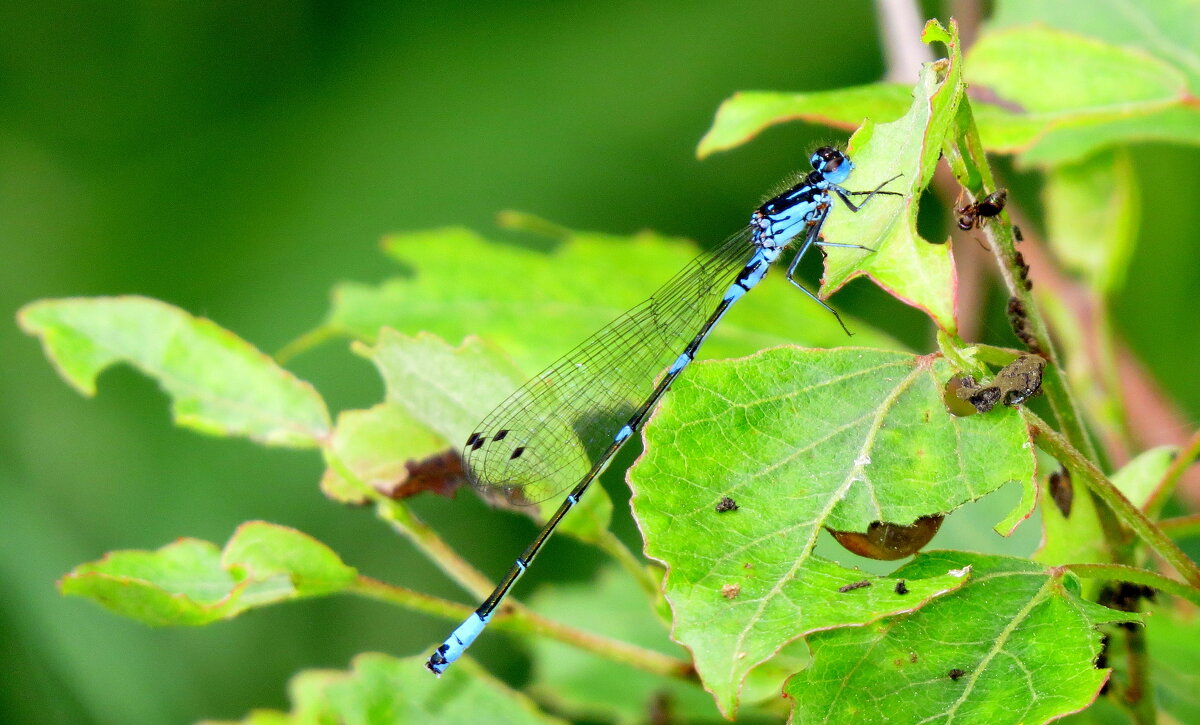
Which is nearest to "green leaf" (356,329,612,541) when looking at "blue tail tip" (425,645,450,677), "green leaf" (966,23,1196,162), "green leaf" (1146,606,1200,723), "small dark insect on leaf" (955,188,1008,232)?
"blue tail tip" (425,645,450,677)

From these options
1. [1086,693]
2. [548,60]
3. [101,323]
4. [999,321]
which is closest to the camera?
[1086,693]

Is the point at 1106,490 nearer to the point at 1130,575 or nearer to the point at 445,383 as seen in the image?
the point at 1130,575

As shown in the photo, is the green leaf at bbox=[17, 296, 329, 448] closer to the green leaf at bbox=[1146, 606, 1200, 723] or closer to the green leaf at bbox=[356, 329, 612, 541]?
the green leaf at bbox=[356, 329, 612, 541]

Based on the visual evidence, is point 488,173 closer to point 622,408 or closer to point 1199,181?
point 622,408

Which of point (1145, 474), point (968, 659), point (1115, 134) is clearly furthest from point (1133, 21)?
point (968, 659)

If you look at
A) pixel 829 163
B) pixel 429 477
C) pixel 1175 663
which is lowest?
pixel 1175 663

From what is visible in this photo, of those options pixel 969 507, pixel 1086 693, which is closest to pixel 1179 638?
pixel 969 507
